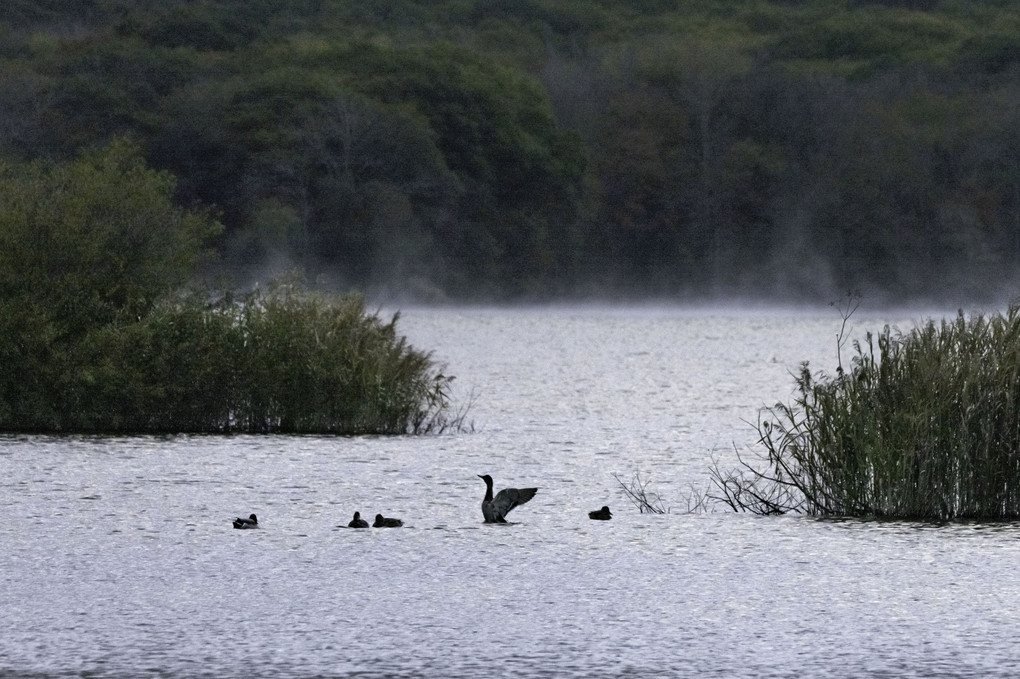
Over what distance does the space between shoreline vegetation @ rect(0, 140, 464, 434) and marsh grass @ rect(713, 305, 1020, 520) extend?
7.51 meters

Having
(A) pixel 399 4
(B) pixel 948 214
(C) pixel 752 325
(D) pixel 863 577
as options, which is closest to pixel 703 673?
(D) pixel 863 577

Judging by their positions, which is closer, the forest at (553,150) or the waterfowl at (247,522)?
the waterfowl at (247,522)

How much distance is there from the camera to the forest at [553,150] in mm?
77062

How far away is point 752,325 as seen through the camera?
217ft

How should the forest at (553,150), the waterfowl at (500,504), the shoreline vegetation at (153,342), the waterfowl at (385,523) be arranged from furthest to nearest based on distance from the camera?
the forest at (553,150), the shoreline vegetation at (153,342), the waterfowl at (500,504), the waterfowl at (385,523)

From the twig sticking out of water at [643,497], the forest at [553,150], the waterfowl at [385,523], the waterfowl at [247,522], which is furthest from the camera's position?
the forest at [553,150]

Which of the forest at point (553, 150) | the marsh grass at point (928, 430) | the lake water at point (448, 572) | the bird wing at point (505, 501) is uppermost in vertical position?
the forest at point (553, 150)

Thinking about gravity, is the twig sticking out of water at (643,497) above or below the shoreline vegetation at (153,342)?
below

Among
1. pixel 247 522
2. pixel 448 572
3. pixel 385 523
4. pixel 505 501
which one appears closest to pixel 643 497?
pixel 505 501

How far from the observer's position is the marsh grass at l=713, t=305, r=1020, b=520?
14.7 metres

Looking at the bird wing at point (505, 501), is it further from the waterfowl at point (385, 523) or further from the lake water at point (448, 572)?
the waterfowl at point (385, 523)

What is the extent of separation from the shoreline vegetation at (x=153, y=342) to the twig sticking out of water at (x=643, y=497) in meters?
4.81

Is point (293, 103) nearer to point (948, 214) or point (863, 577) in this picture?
point (948, 214)

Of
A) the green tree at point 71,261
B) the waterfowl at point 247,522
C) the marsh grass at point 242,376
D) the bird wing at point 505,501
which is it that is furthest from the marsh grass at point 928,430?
the green tree at point 71,261
